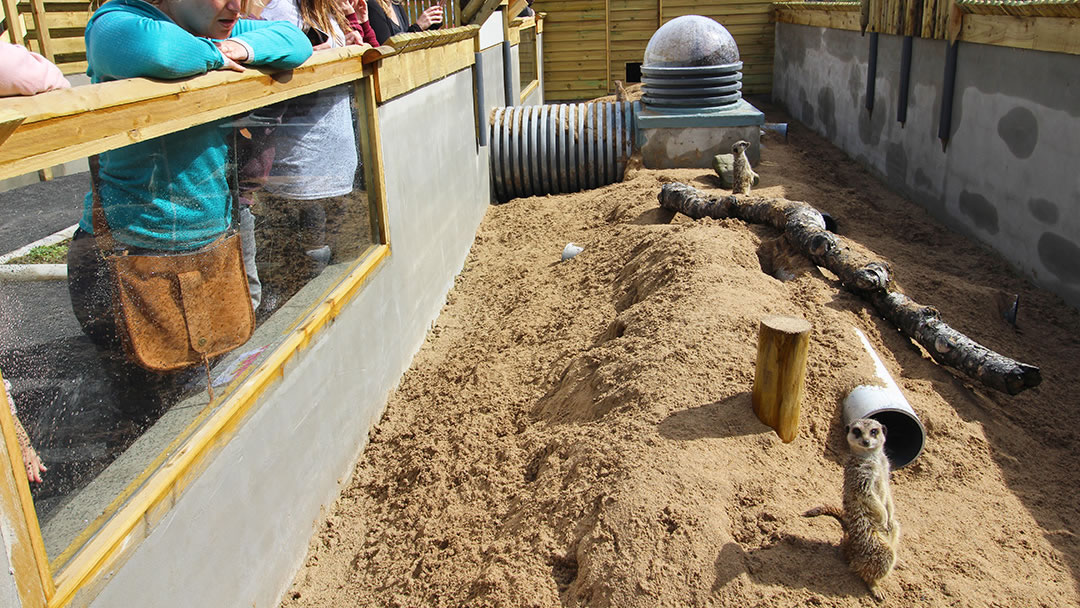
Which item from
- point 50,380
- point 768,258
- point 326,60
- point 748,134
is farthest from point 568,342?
point 748,134

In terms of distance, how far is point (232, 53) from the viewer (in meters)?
3.00

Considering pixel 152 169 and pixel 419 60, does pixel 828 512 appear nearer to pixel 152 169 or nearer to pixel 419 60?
pixel 152 169

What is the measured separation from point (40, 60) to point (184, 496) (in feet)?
4.28

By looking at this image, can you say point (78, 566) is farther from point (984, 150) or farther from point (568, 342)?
point (984, 150)

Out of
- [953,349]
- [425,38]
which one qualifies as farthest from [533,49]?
[953,349]

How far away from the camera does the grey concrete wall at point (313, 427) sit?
2.51 meters

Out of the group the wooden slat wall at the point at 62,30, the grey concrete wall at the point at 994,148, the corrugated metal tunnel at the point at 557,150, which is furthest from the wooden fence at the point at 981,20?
the wooden slat wall at the point at 62,30

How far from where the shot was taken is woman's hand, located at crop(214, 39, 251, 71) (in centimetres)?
293

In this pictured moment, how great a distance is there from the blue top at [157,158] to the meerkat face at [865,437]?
2.36 m

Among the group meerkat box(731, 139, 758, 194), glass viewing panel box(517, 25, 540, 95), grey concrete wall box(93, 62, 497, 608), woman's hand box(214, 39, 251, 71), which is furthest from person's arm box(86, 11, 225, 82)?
glass viewing panel box(517, 25, 540, 95)

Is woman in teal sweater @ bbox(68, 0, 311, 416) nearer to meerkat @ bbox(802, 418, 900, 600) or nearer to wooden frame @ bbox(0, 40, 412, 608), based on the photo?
wooden frame @ bbox(0, 40, 412, 608)

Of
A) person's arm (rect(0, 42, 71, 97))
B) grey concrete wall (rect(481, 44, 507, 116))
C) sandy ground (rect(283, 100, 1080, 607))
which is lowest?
sandy ground (rect(283, 100, 1080, 607))

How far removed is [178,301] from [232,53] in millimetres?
961

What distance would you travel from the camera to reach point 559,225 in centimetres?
820
